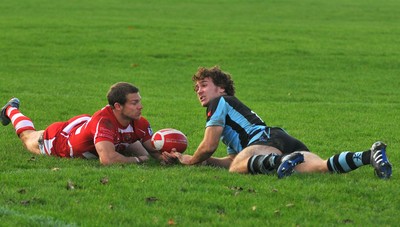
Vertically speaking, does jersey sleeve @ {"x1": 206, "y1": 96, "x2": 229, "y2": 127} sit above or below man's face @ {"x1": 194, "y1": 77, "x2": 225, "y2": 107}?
below

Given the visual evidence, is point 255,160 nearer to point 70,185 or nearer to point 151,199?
point 151,199

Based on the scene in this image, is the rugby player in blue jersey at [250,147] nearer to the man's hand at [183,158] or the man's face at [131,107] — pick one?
the man's hand at [183,158]

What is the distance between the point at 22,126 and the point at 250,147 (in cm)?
401

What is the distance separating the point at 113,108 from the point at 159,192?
8.82 ft

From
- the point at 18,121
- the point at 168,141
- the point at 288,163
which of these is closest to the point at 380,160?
the point at 288,163

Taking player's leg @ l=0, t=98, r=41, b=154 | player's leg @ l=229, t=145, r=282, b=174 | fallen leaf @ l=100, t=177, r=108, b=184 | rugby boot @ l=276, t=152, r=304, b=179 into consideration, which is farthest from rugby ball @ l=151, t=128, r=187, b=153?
rugby boot @ l=276, t=152, r=304, b=179

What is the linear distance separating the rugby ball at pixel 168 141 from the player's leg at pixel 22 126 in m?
1.76

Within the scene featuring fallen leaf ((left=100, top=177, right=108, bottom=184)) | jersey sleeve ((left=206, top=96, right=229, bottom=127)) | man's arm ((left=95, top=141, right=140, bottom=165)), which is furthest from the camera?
man's arm ((left=95, top=141, right=140, bottom=165))

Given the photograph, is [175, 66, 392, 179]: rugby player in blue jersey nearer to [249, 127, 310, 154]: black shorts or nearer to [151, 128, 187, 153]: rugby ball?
[249, 127, 310, 154]: black shorts

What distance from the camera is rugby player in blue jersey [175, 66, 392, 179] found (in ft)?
31.4

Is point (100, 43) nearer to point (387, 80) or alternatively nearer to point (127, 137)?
point (387, 80)

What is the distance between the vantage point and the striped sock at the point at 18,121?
12.8m

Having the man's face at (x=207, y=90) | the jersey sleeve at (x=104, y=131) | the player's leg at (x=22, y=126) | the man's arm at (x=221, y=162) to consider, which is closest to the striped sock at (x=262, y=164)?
the man's arm at (x=221, y=162)

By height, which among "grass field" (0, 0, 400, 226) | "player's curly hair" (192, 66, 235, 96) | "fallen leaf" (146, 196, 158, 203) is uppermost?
"player's curly hair" (192, 66, 235, 96)
